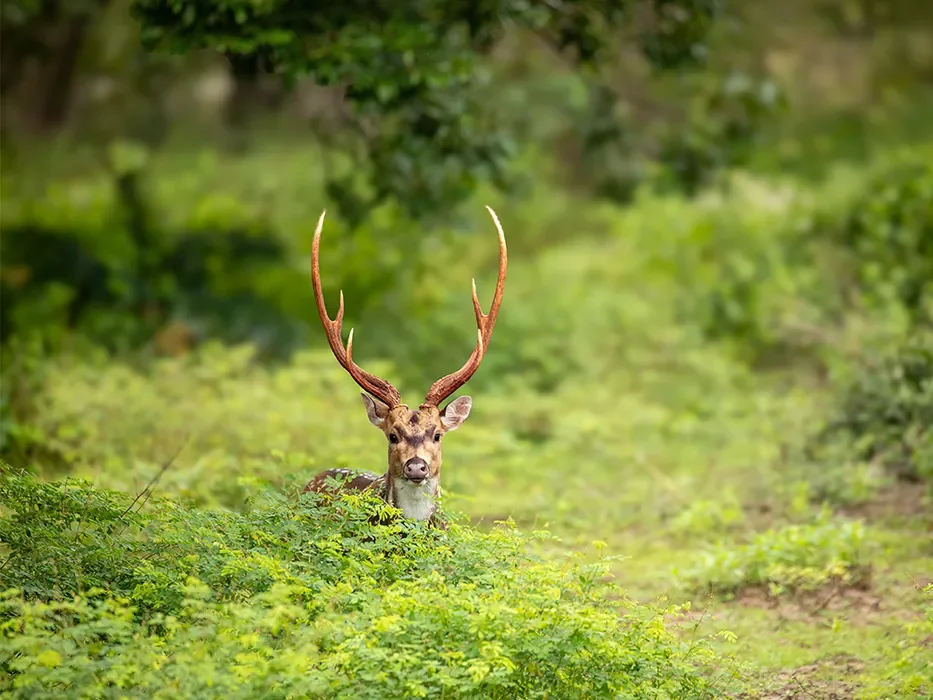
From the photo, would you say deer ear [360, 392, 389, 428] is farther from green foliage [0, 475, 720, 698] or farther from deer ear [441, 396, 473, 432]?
green foliage [0, 475, 720, 698]

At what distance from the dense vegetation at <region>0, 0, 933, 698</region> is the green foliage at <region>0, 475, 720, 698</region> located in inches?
0.7

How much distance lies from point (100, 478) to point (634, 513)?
11.2 ft

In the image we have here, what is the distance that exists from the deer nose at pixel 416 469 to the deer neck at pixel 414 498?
0.24 feet

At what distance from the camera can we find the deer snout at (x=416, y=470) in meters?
6.72

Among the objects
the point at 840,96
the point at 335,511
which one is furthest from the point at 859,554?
the point at 840,96

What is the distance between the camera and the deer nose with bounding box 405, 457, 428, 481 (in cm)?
672

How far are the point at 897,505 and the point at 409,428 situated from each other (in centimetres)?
371

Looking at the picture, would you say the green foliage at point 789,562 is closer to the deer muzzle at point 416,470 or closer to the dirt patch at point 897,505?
→ the dirt patch at point 897,505

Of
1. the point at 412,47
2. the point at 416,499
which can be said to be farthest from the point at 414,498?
the point at 412,47

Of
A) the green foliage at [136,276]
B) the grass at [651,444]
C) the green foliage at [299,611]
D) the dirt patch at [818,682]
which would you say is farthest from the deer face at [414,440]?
the green foliage at [136,276]

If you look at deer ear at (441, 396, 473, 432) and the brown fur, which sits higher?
deer ear at (441, 396, 473, 432)

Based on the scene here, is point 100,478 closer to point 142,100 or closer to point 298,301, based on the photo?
point 298,301

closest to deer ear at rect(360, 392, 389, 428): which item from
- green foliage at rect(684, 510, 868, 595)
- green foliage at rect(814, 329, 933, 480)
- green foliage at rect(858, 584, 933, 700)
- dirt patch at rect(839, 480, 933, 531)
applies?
green foliage at rect(684, 510, 868, 595)

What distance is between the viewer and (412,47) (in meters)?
8.76
